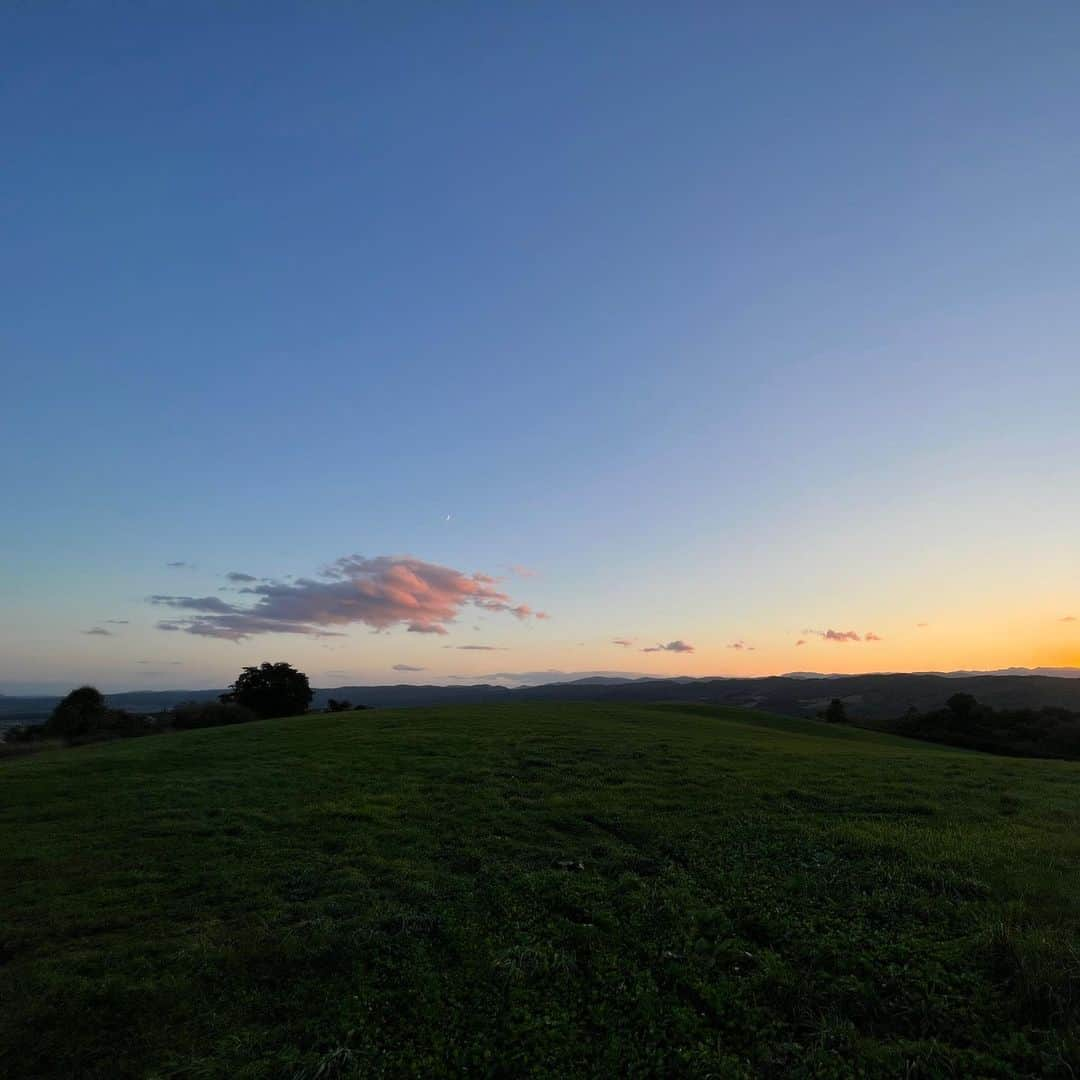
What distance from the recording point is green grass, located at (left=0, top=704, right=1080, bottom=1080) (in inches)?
294

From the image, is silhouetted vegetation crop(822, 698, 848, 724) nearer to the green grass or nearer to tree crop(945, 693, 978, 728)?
tree crop(945, 693, 978, 728)

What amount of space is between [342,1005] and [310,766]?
61.3ft

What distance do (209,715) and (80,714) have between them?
1333 cm

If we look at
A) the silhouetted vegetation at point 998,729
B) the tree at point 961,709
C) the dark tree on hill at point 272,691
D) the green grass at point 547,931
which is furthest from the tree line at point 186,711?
the tree at point 961,709

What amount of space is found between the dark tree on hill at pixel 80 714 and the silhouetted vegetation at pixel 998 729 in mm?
89985

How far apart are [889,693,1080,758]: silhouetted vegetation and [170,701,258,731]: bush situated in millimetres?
76022

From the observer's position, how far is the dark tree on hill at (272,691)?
252 ft

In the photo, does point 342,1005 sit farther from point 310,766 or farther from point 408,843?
point 310,766

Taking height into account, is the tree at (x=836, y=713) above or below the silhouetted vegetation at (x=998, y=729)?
above

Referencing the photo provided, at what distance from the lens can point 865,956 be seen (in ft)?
28.9

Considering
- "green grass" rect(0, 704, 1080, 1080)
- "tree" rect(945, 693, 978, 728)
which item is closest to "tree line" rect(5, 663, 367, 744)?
"green grass" rect(0, 704, 1080, 1080)

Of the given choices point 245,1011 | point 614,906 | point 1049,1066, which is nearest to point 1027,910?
point 1049,1066

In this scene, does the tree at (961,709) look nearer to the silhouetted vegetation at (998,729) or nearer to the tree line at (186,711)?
→ the silhouetted vegetation at (998,729)

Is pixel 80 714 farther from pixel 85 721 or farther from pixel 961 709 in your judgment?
pixel 961 709
